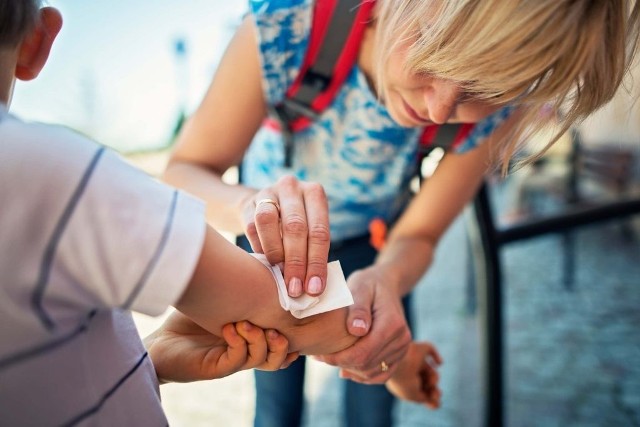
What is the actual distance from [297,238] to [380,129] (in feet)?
1.50

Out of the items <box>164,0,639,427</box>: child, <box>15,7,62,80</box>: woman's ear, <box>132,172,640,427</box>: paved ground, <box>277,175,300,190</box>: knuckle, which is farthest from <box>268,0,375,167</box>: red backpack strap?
<box>132,172,640,427</box>: paved ground

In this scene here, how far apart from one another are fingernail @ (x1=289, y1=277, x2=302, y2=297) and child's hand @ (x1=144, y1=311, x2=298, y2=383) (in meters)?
0.08

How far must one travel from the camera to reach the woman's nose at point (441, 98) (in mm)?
903

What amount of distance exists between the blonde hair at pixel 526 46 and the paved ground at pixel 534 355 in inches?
46.0

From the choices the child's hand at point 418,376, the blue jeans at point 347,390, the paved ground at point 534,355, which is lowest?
the paved ground at point 534,355

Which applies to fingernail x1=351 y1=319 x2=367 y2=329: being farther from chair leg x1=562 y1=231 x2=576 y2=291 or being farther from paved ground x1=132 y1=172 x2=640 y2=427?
chair leg x1=562 y1=231 x2=576 y2=291

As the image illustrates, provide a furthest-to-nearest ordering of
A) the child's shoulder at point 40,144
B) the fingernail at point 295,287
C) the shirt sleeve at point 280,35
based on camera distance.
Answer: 1. the shirt sleeve at point 280,35
2. the fingernail at point 295,287
3. the child's shoulder at point 40,144

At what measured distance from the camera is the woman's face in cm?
92

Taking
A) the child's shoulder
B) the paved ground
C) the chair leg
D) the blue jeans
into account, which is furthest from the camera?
the chair leg

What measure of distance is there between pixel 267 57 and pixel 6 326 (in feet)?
2.36

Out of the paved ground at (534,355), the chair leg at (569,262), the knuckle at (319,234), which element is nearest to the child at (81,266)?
the knuckle at (319,234)

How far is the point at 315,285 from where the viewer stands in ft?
A: 2.71

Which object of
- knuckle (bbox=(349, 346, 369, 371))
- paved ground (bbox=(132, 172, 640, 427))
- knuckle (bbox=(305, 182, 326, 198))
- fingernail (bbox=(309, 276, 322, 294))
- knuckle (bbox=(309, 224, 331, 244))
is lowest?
paved ground (bbox=(132, 172, 640, 427))

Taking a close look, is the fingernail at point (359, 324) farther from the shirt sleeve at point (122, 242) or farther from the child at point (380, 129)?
the shirt sleeve at point (122, 242)
